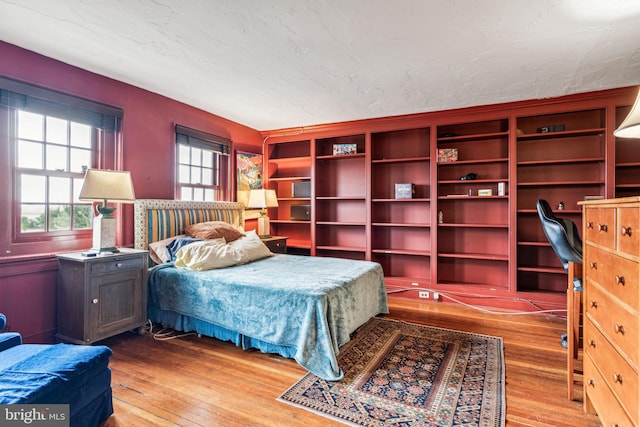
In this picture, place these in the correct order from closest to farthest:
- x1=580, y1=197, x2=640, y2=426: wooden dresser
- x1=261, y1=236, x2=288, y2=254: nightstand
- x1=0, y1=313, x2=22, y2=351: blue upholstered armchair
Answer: x1=580, y1=197, x2=640, y2=426: wooden dresser
x1=0, y1=313, x2=22, y2=351: blue upholstered armchair
x1=261, y1=236, x2=288, y2=254: nightstand

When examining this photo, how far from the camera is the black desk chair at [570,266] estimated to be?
2085mm

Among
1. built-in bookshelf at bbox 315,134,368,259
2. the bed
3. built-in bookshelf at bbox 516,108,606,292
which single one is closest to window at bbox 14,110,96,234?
the bed

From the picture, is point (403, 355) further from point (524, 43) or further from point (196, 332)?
point (524, 43)

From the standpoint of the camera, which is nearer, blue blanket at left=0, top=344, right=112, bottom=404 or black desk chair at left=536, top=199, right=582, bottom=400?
blue blanket at left=0, top=344, right=112, bottom=404

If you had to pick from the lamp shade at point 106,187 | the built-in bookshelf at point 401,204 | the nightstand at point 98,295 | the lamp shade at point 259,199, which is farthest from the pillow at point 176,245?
the built-in bookshelf at point 401,204

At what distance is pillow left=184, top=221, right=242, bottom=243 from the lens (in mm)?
3497

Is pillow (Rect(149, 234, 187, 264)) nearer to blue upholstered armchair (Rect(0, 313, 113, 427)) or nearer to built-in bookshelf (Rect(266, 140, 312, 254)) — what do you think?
blue upholstered armchair (Rect(0, 313, 113, 427))

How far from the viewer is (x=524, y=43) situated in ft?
8.14

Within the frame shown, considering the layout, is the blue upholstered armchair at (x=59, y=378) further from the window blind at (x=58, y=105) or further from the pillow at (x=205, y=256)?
the window blind at (x=58, y=105)

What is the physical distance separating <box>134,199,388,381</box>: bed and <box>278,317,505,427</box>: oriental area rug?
20 cm

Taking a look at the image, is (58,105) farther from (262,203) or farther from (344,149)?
(344,149)

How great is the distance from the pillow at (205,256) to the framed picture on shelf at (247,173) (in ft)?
5.65

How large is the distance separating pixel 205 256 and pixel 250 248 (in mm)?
567

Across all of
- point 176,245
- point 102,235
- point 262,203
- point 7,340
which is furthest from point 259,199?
point 7,340
